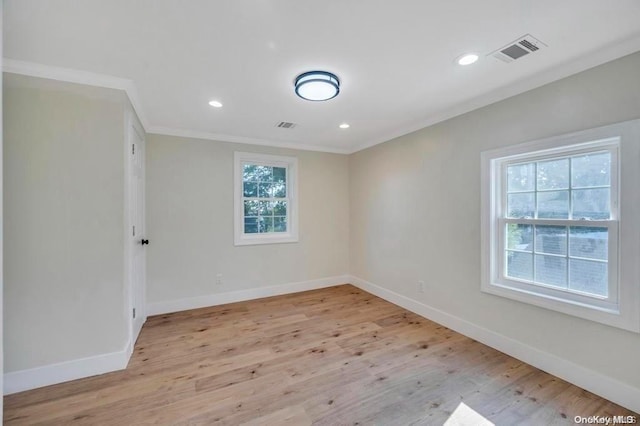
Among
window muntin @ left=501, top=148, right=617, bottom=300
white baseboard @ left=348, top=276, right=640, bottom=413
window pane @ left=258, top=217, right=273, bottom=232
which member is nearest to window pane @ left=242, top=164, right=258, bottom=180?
window pane @ left=258, top=217, right=273, bottom=232

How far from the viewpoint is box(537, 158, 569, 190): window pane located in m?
2.32

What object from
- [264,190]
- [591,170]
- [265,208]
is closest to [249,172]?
[264,190]

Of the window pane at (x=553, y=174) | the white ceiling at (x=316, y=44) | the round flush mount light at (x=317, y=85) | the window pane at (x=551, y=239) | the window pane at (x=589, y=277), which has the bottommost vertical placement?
the window pane at (x=589, y=277)

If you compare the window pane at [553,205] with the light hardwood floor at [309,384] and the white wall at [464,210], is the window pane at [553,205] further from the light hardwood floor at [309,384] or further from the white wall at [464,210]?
the light hardwood floor at [309,384]

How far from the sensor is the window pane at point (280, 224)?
4543 millimetres

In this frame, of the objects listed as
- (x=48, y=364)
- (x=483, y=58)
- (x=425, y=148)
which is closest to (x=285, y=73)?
(x=483, y=58)

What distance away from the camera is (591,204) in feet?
7.08

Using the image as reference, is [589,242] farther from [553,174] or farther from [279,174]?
[279,174]

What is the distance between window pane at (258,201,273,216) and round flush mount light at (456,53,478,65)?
319cm

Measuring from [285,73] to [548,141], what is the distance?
226 centimetres

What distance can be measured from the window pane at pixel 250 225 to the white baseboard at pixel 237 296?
89 cm

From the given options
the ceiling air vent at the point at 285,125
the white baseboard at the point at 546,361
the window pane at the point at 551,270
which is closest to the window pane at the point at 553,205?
the window pane at the point at 551,270

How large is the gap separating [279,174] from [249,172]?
1.64 feet

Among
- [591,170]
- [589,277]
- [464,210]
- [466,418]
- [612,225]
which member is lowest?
[466,418]
